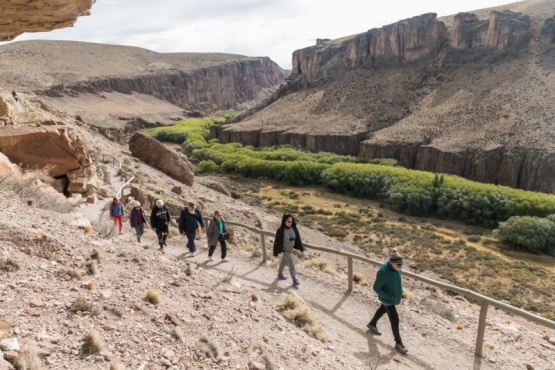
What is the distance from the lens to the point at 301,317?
313 inches

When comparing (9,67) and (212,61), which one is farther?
(212,61)

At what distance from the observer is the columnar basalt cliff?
54.2m

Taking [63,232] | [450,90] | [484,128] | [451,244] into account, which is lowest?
[451,244]

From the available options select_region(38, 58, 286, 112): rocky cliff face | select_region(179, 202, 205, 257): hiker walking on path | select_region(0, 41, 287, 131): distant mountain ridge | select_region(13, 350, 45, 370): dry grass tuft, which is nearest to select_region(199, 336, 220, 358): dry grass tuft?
select_region(13, 350, 45, 370): dry grass tuft

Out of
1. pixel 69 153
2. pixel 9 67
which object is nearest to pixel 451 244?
pixel 69 153

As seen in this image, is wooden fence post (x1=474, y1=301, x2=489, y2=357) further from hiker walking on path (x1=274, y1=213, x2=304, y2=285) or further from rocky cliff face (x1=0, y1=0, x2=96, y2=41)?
rocky cliff face (x1=0, y1=0, x2=96, y2=41)

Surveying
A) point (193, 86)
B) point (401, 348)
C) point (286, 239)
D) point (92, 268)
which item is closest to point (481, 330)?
point (401, 348)

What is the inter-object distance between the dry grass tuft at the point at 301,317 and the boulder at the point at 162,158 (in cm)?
2272

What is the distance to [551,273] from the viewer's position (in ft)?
91.0

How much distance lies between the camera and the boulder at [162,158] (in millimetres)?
30250

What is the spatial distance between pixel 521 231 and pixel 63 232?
110 ft

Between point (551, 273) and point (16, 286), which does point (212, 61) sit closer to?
point (551, 273)

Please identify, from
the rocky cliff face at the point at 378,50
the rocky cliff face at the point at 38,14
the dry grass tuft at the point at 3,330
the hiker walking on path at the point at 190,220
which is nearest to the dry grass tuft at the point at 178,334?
the dry grass tuft at the point at 3,330

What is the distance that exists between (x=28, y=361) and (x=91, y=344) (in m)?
0.73
